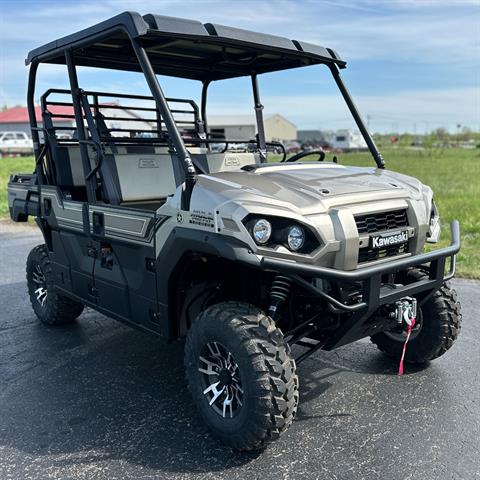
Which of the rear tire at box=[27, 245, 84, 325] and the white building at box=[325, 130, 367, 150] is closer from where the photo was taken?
the rear tire at box=[27, 245, 84, 325]

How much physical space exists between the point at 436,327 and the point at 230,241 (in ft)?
6.15

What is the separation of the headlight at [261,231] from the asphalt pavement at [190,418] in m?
1.17

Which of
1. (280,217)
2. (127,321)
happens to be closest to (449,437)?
(280,217)

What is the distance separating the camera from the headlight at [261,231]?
2750 millimetres

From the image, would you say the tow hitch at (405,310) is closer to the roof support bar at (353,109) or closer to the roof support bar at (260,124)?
the roof support bar at (353,109)

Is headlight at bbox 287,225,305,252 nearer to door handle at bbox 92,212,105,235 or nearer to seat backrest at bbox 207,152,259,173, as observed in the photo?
door handle at bbox 92,212,105,235

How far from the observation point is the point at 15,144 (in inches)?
1795

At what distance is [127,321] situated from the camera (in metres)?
3.77

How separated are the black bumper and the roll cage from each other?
75 cm

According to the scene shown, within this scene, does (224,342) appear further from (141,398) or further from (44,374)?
(44,374)

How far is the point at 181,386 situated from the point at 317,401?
93 cm

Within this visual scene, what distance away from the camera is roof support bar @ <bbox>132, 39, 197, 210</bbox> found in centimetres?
303

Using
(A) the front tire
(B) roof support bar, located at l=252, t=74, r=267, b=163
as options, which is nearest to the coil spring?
(A) the front tire

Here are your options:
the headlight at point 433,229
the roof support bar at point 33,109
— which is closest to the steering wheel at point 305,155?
the headlight at point 433,229
